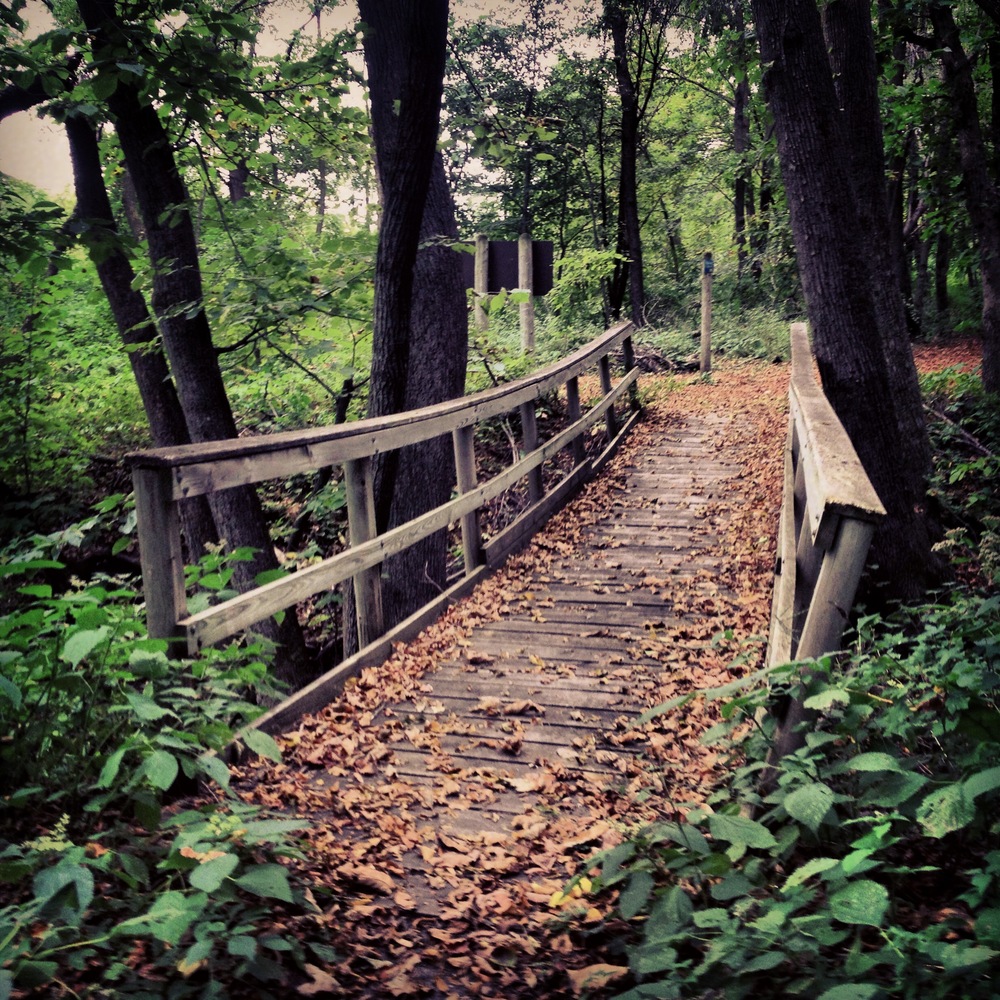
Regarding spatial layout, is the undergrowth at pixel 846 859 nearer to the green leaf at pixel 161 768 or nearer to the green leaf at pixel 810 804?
the green leaf at pixel 810 804

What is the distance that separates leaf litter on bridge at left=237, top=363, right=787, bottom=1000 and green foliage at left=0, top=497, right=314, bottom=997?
27 centimetres

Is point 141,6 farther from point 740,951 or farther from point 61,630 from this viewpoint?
point 740,951

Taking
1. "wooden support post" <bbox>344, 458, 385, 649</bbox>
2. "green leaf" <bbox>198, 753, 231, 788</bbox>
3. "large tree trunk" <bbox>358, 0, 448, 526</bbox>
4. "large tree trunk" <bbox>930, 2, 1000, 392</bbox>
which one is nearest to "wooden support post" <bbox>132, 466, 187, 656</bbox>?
"green leaf" <bbox>198, 753, 231, 788</bbox>

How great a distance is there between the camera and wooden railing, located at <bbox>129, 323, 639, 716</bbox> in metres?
3.13

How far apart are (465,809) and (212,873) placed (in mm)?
1538

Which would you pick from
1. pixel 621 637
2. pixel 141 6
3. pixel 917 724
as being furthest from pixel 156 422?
pixel 917 724

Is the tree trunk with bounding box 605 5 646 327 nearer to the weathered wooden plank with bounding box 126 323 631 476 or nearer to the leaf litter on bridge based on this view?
the weathered wooden plank with bounding box 126 323 631 476

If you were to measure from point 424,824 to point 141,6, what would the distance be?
14.2 ft

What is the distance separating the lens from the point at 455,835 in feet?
10.7

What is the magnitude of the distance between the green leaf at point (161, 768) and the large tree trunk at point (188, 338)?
12.0ft

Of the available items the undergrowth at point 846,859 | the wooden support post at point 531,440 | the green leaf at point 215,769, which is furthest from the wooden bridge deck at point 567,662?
the green leaf at point 215,769

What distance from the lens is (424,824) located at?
3.34 metres

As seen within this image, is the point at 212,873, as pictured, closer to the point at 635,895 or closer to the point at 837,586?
the point at 635,895

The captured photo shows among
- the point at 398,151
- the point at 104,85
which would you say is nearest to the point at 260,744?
the point at 104,85
